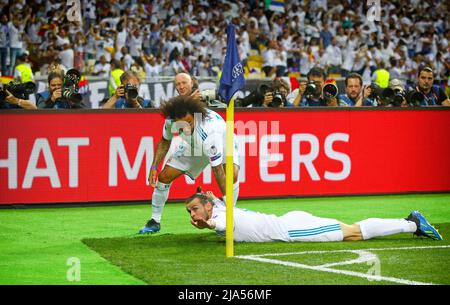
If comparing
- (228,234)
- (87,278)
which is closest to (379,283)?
(228,234)

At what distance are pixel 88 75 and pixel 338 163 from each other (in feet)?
45.1

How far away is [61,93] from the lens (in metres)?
15.6

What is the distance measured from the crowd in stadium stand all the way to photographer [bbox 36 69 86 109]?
34.8ft

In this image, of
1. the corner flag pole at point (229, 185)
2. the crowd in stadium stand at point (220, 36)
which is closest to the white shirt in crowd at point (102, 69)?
the crowd in stadium stand at point (220, 36)

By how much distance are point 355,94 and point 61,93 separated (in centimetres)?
522

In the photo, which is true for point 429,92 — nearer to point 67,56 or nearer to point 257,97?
point 257,97

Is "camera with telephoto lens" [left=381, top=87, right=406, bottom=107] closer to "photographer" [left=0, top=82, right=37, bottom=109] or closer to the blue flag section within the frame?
"photographer" [left=0, top=82, right=37, bottom=109]

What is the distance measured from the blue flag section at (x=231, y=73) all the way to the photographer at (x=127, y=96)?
5717mm

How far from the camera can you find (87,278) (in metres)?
9.24

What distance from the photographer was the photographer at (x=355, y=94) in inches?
678

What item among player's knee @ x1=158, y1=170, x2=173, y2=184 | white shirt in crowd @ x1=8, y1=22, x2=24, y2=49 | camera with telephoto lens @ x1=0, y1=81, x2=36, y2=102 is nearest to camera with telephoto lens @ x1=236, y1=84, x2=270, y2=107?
camera with telephoto lens @ x1=0, y1=81, x2=36, y2=102

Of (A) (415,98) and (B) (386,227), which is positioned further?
(A) (415,98)

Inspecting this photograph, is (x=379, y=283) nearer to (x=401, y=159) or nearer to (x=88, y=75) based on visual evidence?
(x=401, y=159)

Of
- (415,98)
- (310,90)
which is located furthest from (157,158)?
(415,98)
